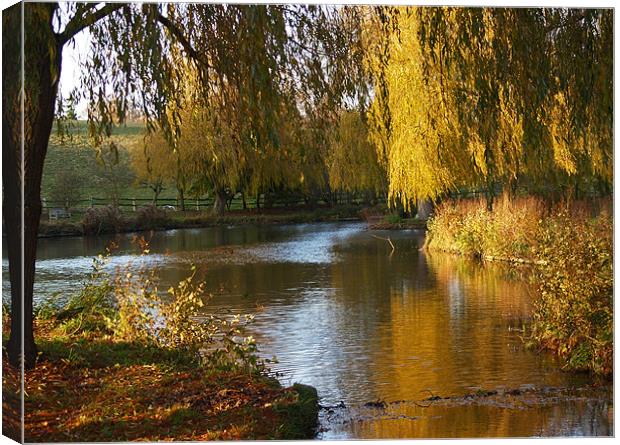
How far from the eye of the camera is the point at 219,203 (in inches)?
275

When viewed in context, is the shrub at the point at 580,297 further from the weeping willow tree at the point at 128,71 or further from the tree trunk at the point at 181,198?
the tree trunk at the point at 181,198

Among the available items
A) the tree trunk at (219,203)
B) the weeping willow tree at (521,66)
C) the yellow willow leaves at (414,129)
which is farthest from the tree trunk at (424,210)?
the weeping willow tree at (521,66)

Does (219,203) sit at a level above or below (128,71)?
below

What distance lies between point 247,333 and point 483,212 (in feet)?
20.7

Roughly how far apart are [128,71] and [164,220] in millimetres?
1563

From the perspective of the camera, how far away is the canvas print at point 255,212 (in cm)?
509

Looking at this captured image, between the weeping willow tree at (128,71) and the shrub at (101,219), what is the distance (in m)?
0.97

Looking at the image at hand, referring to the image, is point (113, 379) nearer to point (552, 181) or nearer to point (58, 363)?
point (58, 363)

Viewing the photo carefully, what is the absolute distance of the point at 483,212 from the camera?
41.1 feet

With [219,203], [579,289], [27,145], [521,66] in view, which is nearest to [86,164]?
[27,145]

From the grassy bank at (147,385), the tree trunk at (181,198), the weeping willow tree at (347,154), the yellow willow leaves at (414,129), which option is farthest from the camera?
the yellow willow leaves at (414,129)

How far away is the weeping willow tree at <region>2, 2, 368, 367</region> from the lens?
495 centimetres

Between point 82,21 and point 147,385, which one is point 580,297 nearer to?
point 147,385

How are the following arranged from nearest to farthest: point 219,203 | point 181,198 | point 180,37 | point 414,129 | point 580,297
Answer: point 180,37 < point 580,297 < point 181,198 < point 219,203 < point 414,129
